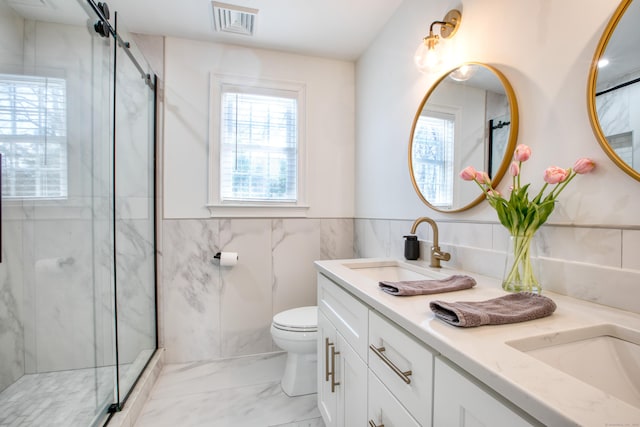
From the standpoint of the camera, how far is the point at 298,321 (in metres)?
1.86

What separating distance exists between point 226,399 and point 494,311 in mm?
1687

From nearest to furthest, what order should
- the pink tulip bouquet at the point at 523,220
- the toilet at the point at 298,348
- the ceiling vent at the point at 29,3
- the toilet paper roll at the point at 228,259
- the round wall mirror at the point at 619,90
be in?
the round wall mirror at the point at 619,90 < the pink tulip bouquet at the point at 523,220 < the ceiling vent at the point at 29,3 < the toilet at the point at 298,348 < the toilet paper roll at the point at 228,259

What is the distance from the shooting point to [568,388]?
438 mm

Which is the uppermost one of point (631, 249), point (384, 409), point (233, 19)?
point (233, 19)

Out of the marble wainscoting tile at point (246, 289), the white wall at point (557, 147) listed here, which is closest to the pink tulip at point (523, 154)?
the white wall at point (557, 147)

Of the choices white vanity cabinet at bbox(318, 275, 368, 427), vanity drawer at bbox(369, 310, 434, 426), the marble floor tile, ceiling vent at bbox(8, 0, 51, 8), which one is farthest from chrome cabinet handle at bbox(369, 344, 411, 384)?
ceiling vent at bbox(8, 0, 51, 8)

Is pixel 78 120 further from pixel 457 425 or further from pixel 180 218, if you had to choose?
pixel 457 425

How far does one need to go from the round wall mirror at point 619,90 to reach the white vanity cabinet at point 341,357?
A: 0.84 m

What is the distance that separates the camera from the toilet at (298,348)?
178 centimetres

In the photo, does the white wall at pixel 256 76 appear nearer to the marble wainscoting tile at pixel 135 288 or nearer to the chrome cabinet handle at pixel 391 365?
A: the marble wainscoting tile at pixel 135 288

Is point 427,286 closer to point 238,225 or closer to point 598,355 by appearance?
point 598,355

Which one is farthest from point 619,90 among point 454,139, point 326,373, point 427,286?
point 326,373

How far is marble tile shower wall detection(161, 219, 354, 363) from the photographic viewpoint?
85.7 inches

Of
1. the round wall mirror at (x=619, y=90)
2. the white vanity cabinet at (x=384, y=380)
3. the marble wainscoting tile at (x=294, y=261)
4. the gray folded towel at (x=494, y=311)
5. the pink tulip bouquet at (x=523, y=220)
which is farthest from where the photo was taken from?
the marble wainscoting tile at (x=294, y=261)
